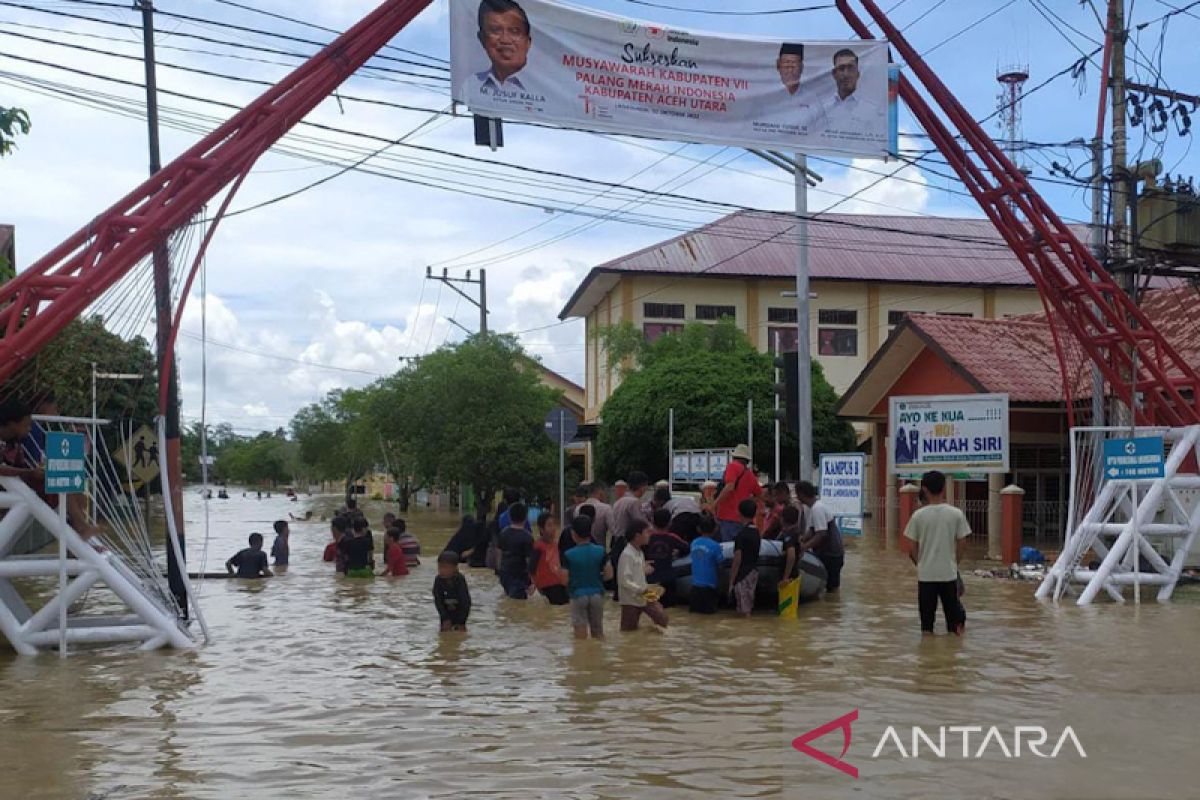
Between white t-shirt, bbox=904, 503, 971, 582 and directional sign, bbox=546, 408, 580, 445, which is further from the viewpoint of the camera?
directional sign, bbox=546, 408, 580, 445

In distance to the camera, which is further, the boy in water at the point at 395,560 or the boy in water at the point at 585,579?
the boy in water at the point at 395,560

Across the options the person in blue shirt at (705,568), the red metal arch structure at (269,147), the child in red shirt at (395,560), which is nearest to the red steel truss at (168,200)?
the red metal arch structure at (269,147)

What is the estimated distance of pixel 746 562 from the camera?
15.1m

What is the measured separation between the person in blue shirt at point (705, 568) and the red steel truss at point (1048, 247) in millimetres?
6409

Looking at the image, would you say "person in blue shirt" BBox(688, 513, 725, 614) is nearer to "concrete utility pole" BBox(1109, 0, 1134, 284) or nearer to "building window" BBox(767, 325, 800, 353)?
"concrete utility pole" BBox(1109, 0, 1134, 284)

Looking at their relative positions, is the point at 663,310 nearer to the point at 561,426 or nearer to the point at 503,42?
the point at 561,426

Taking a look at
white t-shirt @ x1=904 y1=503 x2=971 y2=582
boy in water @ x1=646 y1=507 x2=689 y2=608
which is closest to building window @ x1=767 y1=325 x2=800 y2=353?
boy in water @ x1=646 y1=507 x2=689 y2=608

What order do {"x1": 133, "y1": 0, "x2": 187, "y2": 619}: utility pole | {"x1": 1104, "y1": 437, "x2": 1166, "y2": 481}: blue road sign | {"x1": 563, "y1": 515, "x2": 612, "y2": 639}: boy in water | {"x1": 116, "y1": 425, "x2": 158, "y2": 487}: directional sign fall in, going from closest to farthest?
{"x1": 563, "y1": 515, "x2": 612, "y2": 639}: boy in water
{"x1": 133, "y1": 0, "x2": 187, "y2": 619}: utility pole
{"x1": 1104, "y1": 437, "x2": 1166, "y2": 481}: blue road sign
{"x1": 116, "y1": 425, "x2": 158, "y2": 487}: directional sign

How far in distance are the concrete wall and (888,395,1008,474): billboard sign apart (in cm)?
2991

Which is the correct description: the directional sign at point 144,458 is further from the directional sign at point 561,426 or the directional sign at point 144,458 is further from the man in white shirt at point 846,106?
the man in white shirt at point 846,106

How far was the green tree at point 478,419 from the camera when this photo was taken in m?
40.9

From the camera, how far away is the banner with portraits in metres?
14.8

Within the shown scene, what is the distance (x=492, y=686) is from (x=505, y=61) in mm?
7765

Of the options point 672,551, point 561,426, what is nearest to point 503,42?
point 672,551
